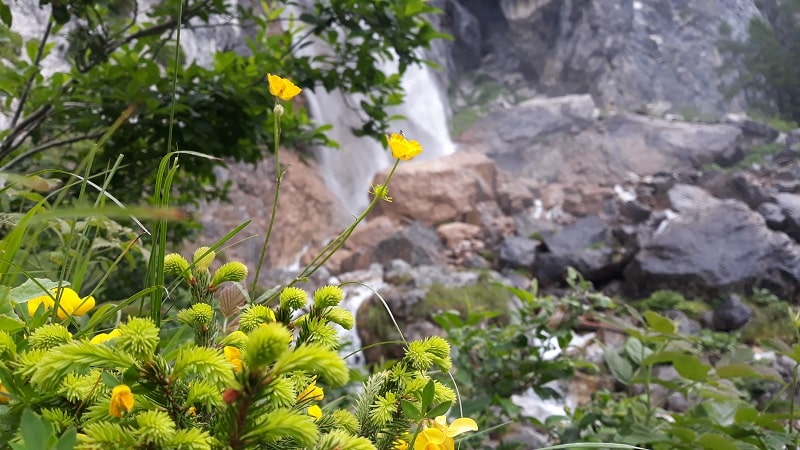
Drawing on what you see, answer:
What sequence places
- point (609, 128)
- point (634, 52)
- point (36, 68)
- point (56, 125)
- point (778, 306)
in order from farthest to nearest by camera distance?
point (634, 52) < point (609, 128) < point (778, 306) < point (56, 125) < point (36, 68)

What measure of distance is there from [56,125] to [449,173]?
22.5ft

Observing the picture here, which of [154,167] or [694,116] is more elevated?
[154,167]

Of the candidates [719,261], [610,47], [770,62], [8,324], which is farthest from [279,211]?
[770,62]

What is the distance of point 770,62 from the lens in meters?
11.8

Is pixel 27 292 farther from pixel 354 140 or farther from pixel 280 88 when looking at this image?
pixel 354 140

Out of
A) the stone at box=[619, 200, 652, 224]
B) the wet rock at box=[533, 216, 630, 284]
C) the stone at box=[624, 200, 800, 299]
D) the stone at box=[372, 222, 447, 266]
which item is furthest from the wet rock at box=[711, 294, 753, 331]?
the stone at box=[619, 200, 652, 224]

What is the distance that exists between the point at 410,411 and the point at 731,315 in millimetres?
5128

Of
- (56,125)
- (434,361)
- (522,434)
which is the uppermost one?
(56,125)

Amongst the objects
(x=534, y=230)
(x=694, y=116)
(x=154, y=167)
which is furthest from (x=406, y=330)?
(x=694, y=116)

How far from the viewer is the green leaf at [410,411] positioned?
0.23 m

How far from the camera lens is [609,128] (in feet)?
35.6

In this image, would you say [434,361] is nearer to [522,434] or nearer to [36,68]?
[36,68]

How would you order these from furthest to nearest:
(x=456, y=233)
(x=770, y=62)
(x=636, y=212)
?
(x=770, y=62), (x=636, y=212), (x=456, y=233)

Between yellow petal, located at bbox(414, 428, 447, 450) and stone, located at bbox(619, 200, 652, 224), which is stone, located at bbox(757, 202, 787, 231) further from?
yellow petal, located at bbox(414, 428, 447, 450)
